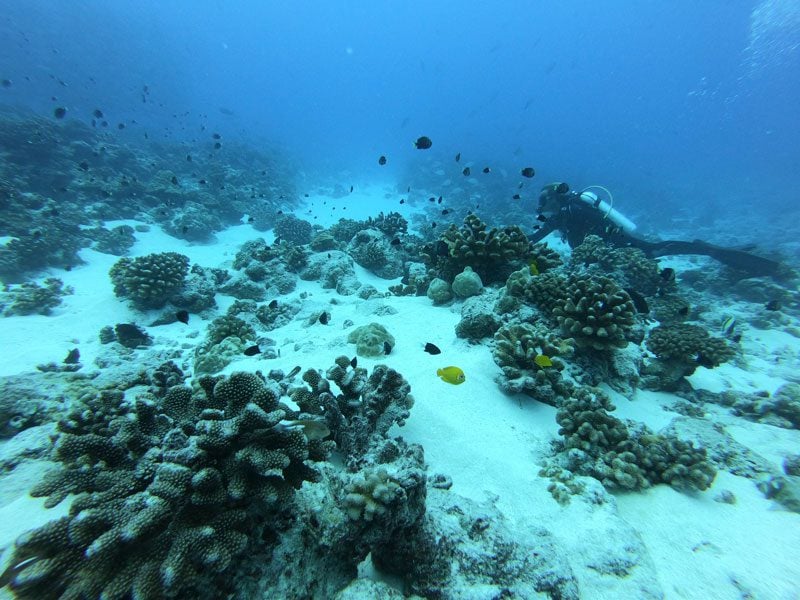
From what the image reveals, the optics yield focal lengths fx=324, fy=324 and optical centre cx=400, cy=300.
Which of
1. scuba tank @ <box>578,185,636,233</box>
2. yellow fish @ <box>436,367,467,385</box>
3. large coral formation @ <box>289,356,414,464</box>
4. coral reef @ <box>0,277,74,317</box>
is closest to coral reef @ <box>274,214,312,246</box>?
coral reef @ <box>0,277,74,317</box>

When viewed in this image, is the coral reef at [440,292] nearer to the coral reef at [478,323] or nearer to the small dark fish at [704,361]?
the coral reef at [478,323]

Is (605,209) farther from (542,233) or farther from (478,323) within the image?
(478,323)

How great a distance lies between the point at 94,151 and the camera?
21312mm

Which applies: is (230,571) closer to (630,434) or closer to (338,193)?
(630,434)

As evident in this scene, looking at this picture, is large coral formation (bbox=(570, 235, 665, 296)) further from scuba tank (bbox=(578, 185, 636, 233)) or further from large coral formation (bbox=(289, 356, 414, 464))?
large coral formation (bbox=(289, 356, 414, 464))

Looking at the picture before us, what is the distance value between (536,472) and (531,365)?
177 centimetres

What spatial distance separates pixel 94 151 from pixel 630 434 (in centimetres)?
3106

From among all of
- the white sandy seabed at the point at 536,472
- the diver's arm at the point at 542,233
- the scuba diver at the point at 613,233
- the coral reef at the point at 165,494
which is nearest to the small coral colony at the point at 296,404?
the coral reef at the point at 165,494

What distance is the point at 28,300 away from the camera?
9609 mm

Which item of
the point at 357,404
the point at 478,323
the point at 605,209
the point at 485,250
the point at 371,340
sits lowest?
the point at 357,404

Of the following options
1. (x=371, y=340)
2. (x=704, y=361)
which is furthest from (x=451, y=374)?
(x=704, y=361)

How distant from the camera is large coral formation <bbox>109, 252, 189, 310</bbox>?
9531 millimetres

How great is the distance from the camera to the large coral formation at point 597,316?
232 inches

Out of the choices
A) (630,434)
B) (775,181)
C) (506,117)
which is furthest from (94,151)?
(506,117)
